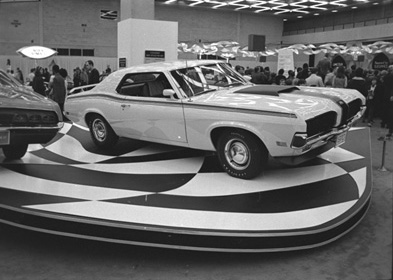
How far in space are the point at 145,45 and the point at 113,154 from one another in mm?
4590

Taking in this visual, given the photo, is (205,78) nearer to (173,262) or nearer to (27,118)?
(27,118)

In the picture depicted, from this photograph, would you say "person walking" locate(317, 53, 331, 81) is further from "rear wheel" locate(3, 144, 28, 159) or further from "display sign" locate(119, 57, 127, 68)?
"rear wheel" locate(3, 144, 28, 159)

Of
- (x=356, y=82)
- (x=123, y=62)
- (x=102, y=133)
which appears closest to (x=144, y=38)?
(x=123, y=62)

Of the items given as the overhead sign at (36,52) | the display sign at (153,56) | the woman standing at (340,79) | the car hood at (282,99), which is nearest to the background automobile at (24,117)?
the car hood at (282,99)

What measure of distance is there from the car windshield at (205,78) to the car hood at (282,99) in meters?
0.19

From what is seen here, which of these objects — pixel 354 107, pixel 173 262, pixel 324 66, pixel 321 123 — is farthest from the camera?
pixel 324 66

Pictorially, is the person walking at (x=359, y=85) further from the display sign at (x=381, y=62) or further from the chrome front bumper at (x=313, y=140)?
the display sign at (x=381, y=62)

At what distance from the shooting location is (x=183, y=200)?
3.76 meters

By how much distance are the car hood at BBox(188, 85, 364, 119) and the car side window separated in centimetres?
68

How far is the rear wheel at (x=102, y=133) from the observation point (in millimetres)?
5961

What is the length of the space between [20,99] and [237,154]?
8.44 ft

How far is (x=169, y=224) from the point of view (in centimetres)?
319

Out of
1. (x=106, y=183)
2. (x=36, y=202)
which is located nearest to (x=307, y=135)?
(x=106, y=183)

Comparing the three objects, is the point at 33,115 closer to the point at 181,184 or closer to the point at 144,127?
the point at 144,127
